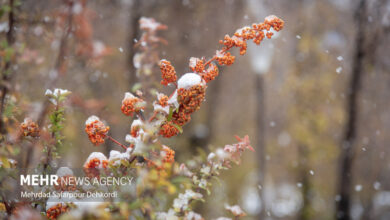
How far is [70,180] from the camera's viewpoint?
4.65 ft

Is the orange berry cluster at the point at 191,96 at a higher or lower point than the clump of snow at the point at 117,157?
higher

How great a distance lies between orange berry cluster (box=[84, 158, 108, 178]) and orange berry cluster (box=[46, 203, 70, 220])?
162 millimetres

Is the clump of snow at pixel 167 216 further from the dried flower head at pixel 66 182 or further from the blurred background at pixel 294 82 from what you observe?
the blurred background at pixel 294 82

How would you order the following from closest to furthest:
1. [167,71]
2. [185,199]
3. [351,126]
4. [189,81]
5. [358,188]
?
[189,81] → [167,71] → [185,199] → [351,126] → [358,188]

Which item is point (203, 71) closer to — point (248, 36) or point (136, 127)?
point (248, 36)

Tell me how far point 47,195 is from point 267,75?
8.73 metres

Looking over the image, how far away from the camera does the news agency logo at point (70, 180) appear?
1.35 metres

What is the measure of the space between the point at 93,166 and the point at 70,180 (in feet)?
0.42

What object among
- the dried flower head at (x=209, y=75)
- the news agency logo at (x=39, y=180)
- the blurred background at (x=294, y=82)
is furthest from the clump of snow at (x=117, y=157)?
the blurred background at (x=294, y=82)

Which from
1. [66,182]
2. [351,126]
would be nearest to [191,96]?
[66,182]

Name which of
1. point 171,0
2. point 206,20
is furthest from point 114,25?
point 206,20

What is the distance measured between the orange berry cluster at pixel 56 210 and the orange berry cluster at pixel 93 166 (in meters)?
0.16

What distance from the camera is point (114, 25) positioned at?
7074 mm

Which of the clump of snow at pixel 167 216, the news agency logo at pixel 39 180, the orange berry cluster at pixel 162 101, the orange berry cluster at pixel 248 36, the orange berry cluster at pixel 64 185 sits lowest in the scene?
the clump of snow at pixel 167 216
